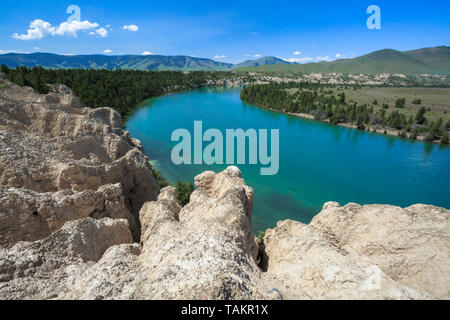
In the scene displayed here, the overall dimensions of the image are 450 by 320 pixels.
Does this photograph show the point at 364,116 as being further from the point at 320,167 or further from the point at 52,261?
the point at 52,261

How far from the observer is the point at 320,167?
42.3 metres

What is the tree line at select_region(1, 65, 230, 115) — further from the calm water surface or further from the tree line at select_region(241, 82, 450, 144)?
the tree line at select_region(241, 82, 450, 144)

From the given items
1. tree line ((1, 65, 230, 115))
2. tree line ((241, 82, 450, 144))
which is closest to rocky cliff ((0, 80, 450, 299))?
tree line ((1, 65, 230, 115))

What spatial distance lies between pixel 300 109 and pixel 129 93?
62173mm

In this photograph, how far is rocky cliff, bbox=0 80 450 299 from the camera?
5.02 metres

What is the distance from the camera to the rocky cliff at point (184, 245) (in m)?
5.02

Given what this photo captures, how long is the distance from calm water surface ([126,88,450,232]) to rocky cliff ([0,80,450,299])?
54.3 feet

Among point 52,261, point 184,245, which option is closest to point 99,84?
point 52,261

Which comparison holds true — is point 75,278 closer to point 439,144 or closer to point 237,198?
point 237,198

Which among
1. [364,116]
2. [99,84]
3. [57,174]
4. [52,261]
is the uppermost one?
[99,84]

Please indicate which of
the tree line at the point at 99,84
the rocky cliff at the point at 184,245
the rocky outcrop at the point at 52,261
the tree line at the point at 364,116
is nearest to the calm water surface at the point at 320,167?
the tree line at the point at 364,116

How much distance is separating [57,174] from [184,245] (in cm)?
758
